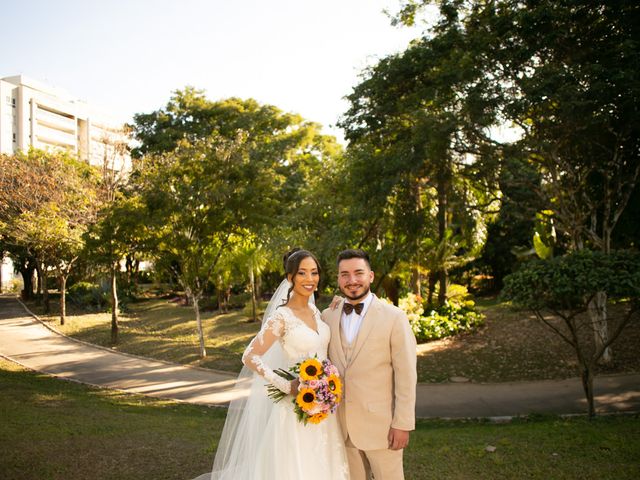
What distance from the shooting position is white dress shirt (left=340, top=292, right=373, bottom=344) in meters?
4.17

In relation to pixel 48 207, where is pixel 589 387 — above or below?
below

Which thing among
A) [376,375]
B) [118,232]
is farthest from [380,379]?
[118,232]

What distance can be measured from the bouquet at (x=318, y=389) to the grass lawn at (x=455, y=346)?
709cm

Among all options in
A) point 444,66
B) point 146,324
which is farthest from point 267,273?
point 444,66

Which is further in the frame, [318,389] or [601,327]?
[601,327]

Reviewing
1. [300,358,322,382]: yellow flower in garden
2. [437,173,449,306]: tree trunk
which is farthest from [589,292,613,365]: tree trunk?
[300,358,322,382]: yellow flower in garden

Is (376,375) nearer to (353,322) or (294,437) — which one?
(353,322)

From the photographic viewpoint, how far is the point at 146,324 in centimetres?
2508

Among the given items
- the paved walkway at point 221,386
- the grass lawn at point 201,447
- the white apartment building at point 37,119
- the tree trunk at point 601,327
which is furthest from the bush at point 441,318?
the white apartment building at point 37,119

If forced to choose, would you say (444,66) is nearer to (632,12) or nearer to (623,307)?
(632,12)

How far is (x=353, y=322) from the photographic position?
4207 millimetres

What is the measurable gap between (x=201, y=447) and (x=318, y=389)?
3802 millimetres

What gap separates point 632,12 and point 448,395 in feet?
30.7

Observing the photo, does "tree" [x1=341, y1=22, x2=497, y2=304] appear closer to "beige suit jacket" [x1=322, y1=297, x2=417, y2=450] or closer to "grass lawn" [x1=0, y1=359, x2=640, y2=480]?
"grass lawn" [x1=0, y1=359, x2=640, y2=480]
